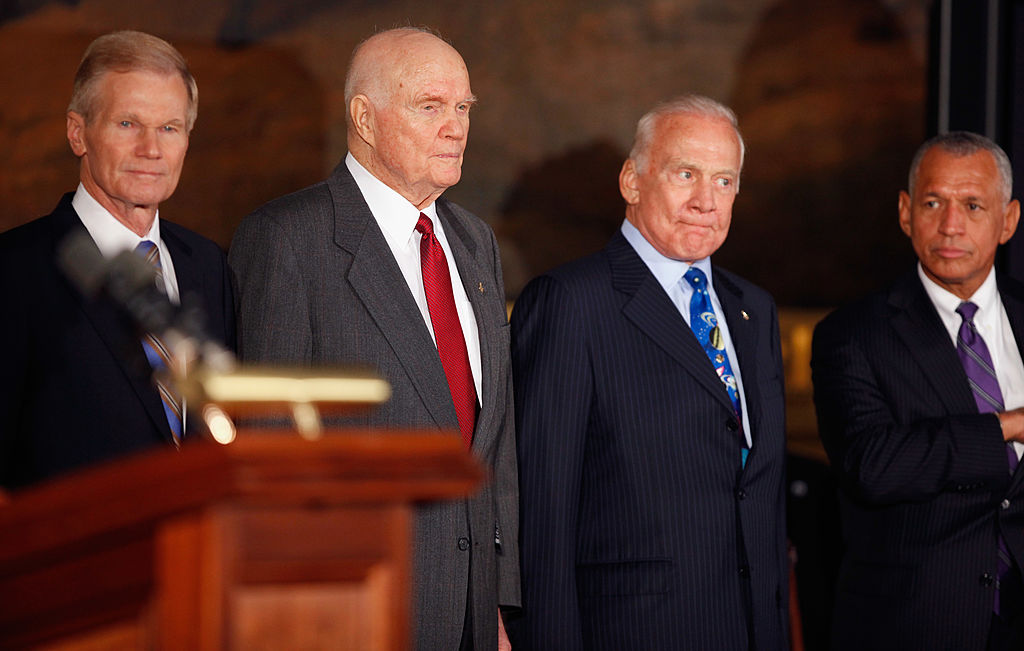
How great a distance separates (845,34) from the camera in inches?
214

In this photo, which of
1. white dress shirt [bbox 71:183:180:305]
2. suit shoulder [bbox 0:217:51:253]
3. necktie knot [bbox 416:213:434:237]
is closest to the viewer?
suit shoulder [bbox 0:217:51:253]

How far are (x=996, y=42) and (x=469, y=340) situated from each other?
10.4 ft

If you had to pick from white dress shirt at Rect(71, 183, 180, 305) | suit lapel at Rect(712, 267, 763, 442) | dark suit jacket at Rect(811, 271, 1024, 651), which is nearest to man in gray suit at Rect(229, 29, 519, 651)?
white dress shirt at Rect(71, 183, 180, 305)

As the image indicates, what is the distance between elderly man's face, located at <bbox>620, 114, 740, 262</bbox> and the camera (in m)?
2.75

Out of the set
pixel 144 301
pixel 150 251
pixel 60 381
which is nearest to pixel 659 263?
pixel 150 251

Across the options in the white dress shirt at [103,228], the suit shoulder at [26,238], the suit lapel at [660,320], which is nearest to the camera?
the suit shoulder at [26,238]

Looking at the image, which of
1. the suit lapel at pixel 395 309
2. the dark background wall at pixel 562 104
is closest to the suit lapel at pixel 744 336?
the suit lapel at pixel 395 309

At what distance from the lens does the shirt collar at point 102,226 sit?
6.84ft

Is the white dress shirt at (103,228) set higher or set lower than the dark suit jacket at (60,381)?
higher

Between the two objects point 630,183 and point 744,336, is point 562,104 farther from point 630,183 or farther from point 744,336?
point 744,336

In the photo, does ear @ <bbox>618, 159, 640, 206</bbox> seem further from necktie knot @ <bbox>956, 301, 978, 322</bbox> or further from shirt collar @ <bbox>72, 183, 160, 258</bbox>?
shirt collar @ <bbox>72, 183, 160, 258</bbox>

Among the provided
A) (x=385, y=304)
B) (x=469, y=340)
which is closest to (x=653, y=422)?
(x=469, y=340)

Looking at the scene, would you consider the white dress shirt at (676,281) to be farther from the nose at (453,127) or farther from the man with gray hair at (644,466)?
the nose at (453,127)

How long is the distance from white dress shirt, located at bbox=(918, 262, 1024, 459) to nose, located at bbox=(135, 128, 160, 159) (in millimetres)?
2018
